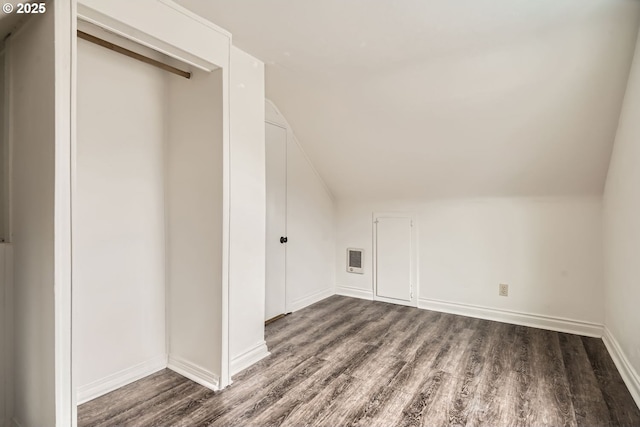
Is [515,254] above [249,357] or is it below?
above

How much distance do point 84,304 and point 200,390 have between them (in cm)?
84

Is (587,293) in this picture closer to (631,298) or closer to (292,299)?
(631,298)

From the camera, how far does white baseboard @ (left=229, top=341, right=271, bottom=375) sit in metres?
2.26

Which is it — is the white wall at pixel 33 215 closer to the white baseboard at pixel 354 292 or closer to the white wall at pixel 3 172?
the white wall at pixel 3 172

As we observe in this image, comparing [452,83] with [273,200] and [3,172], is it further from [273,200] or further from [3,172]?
[3,172]

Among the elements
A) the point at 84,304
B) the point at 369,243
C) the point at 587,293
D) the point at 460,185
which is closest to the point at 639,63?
the point at 460,185

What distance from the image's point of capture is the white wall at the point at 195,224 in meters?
2.11

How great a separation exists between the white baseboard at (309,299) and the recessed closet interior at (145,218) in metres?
1.47

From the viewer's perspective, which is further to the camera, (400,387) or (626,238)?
(626,238)

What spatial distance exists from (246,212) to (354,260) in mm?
2224

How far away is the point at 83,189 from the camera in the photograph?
1901 millimetres

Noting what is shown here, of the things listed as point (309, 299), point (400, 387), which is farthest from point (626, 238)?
point (309, 299)

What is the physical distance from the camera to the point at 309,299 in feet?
12.7

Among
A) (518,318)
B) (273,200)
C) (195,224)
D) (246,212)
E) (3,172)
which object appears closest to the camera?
(3,172)
